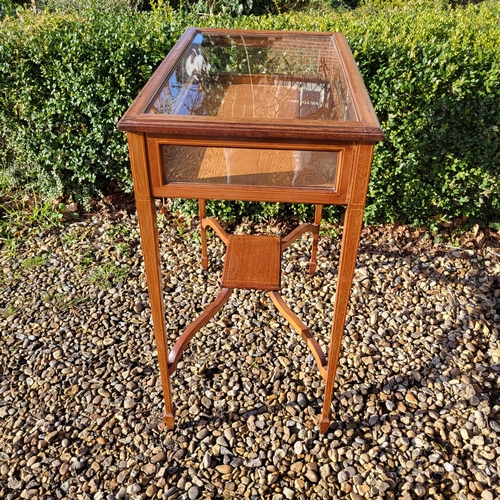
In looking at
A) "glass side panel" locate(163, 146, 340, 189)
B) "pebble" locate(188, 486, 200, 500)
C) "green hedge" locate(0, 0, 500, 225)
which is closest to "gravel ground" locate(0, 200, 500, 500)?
"pebble" locate(188, 486, 200, 500)

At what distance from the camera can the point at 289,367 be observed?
2.33m

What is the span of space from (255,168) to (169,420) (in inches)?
45.1

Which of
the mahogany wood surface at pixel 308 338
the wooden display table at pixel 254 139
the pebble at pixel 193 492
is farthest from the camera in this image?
the mahogany wood surface at pixel 308 338

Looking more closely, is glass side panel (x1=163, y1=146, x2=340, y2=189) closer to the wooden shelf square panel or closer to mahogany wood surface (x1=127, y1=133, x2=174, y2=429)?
mahogany wood surface (x1=127, y1=133, x2=174, y2=429)

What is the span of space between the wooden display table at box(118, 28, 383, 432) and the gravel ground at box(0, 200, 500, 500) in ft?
0.64

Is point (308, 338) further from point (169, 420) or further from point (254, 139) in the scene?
point (254, 139)

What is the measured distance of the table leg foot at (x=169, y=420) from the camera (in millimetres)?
2008

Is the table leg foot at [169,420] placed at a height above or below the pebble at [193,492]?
above

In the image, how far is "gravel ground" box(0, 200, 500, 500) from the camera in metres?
1.89

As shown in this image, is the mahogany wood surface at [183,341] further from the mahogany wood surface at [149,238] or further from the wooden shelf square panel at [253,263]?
the wooden shelf square panel at [253,263]

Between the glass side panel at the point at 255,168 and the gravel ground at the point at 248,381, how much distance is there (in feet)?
3.73

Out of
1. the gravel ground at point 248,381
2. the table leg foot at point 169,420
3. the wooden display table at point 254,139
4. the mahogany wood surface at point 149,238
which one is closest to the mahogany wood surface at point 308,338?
the wooden display table at point 254,139

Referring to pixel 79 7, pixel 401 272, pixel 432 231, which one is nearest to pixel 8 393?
pixel 401 272

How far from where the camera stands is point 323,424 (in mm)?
2004
